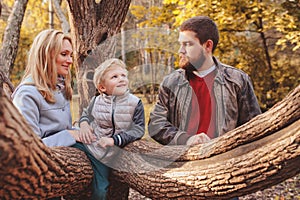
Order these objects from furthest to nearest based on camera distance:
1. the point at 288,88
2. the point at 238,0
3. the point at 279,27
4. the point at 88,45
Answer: the point at 288,88, the point at 238,0, the point at 279,27, the point at 88,45

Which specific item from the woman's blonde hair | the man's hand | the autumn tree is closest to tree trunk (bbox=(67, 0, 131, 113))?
the woman's blonde hair

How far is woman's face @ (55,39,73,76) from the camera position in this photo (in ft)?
9.12

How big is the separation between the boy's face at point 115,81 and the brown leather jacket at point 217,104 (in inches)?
11.9

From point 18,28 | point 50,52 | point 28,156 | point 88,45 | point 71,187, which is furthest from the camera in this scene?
point 18,28

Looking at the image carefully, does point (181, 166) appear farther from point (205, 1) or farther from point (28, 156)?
point (205, 1)

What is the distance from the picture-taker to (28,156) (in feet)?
5.66

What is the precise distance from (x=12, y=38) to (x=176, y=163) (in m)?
3.40

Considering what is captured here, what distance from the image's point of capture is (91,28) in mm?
3699

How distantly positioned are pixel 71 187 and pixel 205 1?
4208 mm

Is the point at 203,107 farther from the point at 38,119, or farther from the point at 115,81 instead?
the point at 38,119

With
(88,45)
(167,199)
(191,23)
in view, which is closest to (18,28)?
(88,45)

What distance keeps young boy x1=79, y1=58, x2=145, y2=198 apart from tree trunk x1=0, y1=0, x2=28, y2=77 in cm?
252

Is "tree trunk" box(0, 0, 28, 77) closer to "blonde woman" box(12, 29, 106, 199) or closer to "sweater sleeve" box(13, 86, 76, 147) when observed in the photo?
"blonde woman" box(12, 29, 106, 199)

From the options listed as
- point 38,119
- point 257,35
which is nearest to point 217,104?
point 38,119
